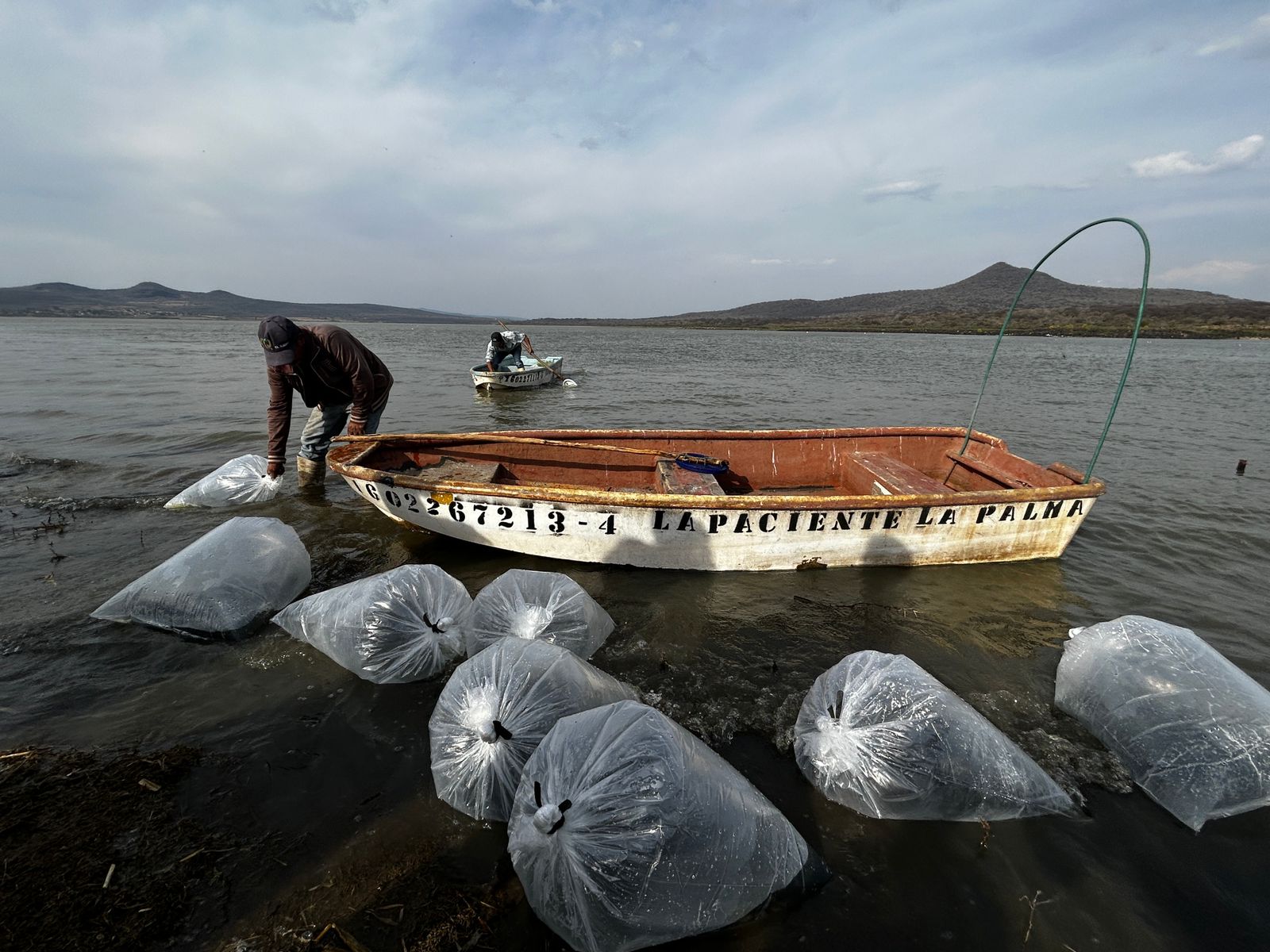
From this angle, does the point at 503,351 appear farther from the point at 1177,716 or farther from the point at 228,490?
the point at 1177,716

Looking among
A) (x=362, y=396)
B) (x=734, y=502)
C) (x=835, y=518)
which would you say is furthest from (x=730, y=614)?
(x=362, y=396)

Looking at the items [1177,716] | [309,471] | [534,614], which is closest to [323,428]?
[309,471]

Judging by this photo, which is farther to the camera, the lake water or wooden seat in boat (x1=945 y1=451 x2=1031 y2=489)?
wooden seat in boat (x1=945 y1=451 x2=1031 y2=489)

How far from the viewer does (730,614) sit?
499cm

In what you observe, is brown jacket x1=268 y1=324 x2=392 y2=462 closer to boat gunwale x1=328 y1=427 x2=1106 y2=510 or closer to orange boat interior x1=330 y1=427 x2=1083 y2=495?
orange boat interior x1=330 y1=427 x2=1083 y2=495

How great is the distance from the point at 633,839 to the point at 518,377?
62.7ft

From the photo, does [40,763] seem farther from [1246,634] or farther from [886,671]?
[1246,634]

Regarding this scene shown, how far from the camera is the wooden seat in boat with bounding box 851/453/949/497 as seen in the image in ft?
20.4

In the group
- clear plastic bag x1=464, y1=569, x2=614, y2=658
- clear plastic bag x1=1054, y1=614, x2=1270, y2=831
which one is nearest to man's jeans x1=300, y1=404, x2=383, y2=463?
clear plastic bag x1=464, y1=569, x2=614, y2=658

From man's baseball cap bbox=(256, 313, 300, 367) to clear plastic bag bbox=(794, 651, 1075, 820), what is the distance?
6.21 meters

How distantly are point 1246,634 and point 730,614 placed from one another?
4756 mm

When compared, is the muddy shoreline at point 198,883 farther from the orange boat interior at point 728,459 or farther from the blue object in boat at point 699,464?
the blue object in boat at point 699,464

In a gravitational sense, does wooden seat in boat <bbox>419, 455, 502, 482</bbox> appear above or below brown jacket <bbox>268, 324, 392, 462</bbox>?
below

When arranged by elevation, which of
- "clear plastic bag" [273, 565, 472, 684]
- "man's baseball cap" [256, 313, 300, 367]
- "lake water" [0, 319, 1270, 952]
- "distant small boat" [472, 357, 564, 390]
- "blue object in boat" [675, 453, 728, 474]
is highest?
"man's baseball cap" [256, 313, 300, 367]
